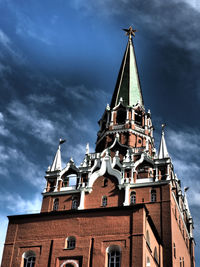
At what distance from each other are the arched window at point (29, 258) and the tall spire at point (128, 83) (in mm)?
27034

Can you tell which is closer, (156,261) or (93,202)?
(156,261)

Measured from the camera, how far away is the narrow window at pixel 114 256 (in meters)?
37.1

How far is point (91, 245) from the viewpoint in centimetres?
3878

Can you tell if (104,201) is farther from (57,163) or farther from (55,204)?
(57,163)

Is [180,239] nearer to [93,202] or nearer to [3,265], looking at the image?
[93,202]

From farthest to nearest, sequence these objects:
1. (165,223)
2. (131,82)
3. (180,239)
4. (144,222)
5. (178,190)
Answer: (131,82), (178,190), (180,239), (165,223), (144,222)

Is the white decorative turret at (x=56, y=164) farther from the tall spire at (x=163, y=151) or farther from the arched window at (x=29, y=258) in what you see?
the arched window at (x=29, y=258)

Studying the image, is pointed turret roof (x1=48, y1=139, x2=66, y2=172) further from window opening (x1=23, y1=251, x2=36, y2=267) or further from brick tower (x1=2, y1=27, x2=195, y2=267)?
window opening (x1=23, y1=251, x2=36, y2=267)

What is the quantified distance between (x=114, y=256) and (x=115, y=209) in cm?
437

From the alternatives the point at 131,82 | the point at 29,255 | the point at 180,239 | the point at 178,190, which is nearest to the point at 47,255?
the point at 29,255

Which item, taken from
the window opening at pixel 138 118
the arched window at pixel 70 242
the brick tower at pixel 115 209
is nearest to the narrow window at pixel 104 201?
the brick tower at pixel 115 209

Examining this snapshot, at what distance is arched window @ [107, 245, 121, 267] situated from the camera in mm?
37094

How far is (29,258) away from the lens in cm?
4009

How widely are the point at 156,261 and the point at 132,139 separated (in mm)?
18900
